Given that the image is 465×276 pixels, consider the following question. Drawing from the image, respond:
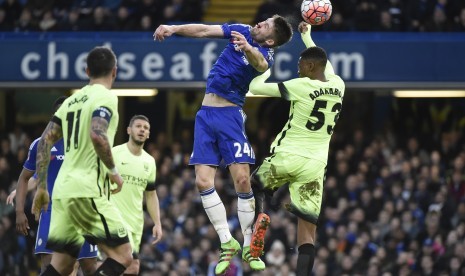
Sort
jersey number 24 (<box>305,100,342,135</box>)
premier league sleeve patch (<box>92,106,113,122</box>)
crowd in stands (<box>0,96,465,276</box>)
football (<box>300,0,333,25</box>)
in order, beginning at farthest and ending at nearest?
crowd in stands (<box>0,96,465,276</box>) < football (<box>300,0,333,25</box>) < jersey number 24 (<box>305,100,342,135</box>) < premier league sleeve patch (<box>92,106,113,122</box>)

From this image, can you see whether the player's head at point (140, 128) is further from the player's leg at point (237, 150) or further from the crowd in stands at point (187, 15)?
the crowd in stands at point (187, 15)

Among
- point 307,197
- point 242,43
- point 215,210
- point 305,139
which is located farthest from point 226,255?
point 242,43

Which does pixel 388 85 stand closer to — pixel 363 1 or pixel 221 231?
pixel 363 1

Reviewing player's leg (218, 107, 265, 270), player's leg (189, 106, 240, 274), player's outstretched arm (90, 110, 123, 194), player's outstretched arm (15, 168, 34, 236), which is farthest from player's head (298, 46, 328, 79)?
player's outstretched arm (15, 168, 34, 236)

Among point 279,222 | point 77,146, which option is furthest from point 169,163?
point 77,146

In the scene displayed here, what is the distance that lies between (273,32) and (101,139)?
2686 millimetres

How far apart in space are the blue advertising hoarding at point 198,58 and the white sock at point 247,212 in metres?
9.87

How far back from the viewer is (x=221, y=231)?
1319 centimetres

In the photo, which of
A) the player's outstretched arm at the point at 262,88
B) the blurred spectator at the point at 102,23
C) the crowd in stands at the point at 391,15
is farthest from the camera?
the blurred spectator at the point at 102,23

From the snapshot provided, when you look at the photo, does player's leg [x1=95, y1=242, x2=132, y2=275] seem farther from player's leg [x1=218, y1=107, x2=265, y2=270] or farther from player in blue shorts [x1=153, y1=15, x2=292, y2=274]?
player's leg [x1=218, y1=107, x2=265, y2=270]

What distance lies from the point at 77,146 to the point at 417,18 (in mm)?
13582

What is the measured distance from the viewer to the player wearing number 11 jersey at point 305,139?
43.0 feet

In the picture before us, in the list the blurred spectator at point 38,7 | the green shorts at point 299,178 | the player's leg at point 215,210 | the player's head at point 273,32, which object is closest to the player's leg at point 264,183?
the green shorts at point 299,178

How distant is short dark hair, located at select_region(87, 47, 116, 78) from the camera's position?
1118 cm
